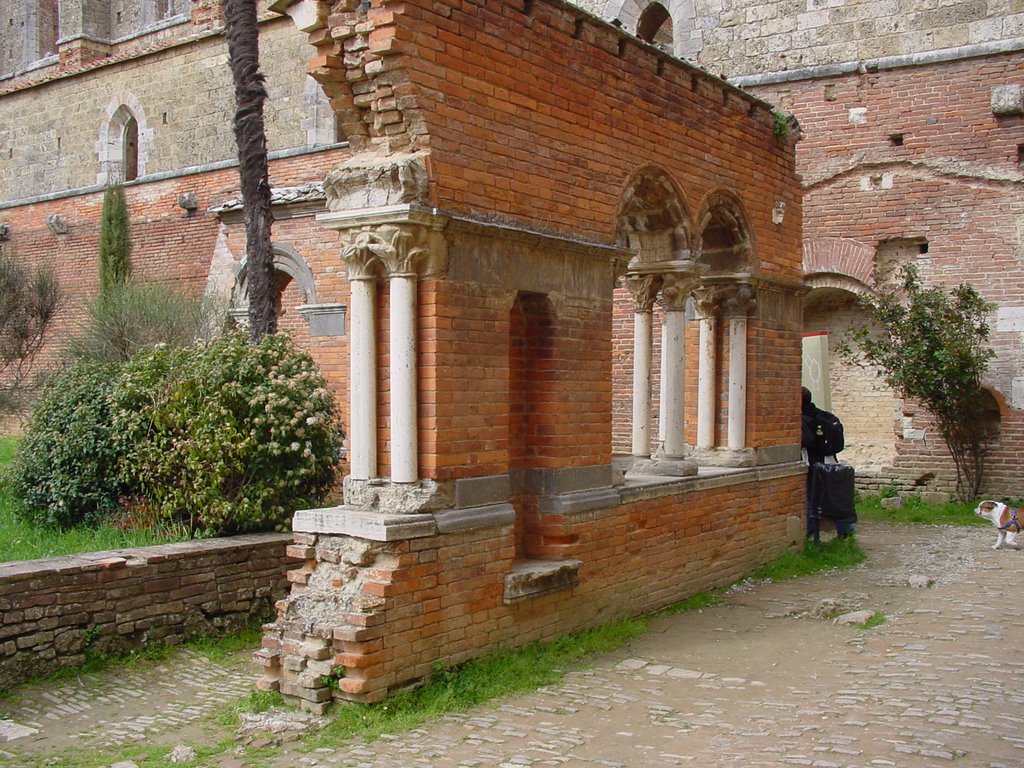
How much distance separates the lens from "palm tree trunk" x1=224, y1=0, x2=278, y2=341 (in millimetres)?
11016

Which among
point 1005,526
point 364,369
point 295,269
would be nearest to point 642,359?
point 364,369

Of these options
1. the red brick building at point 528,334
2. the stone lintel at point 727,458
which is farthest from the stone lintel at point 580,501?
the stone lintel at point 727,458

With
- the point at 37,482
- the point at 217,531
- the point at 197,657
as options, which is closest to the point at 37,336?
the point at 37,482

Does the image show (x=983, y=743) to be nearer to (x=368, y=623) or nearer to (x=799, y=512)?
(x=368, y=623)

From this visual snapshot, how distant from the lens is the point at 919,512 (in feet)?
45.6

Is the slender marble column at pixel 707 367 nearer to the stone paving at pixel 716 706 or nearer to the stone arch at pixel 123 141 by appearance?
the stone paving at pixel 716 706

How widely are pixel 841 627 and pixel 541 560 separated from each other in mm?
2473

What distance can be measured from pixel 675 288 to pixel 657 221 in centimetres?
59

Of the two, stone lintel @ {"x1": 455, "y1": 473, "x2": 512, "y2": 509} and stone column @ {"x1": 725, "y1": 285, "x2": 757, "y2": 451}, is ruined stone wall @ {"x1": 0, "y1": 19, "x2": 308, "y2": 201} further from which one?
stone lintel @ {"x1": 455, "y1": 473, "x2": 512, "y2": 509}

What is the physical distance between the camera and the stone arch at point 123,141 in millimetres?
24219

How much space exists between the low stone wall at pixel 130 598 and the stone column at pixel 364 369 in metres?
1.75

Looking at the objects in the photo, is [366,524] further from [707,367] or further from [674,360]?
[707,367]

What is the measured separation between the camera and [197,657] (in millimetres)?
7023

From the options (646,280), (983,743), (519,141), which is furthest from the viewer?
(646,280)
